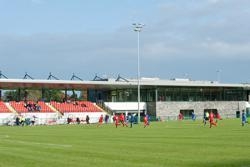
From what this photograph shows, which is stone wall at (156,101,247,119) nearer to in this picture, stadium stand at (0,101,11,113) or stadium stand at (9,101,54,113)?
stadium stand at (9,101,54,113)

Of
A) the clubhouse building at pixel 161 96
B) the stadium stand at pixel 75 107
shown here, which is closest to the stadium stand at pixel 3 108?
the clubhouse building at pixel 161 96

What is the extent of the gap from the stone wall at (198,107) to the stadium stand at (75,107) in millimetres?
12758

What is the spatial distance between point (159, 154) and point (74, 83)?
7203 cm

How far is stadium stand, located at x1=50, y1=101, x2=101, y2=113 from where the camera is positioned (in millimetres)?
91650

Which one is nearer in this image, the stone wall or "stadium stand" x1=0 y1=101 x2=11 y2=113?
"stadium stand" x1=0 y1=101 x2=11 y2=113

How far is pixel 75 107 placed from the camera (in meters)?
93.6

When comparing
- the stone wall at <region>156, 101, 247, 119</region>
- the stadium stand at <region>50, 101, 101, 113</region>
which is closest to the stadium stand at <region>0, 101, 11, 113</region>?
the stadium stand at <region>50, 101, 101, 113</region>

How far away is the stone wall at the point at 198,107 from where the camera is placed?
101750 millimetres

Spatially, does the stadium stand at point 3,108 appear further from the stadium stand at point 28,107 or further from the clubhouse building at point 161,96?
the clubhouse building at point 161,96

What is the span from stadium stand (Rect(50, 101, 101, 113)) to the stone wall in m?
12.8

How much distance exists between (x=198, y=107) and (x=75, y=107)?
86.7ft

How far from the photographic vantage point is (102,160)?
62.9 feet

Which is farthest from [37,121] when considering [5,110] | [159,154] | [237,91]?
[159,154]

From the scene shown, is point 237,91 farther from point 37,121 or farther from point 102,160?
point 102,160
